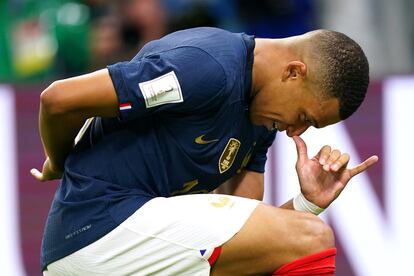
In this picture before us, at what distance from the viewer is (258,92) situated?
149 inches

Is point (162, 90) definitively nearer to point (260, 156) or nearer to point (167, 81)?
point (167, 81)

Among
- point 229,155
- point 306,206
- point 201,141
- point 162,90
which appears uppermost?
point 162,90

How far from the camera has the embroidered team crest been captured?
3.83 metres

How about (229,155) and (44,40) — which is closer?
(229,155)

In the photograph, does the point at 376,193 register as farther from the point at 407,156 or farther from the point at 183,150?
the point at 183,150

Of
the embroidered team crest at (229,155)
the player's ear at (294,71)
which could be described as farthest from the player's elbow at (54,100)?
the player's ear at (294,71)

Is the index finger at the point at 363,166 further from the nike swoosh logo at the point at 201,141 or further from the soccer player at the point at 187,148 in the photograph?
the nike swoosh logo at the point at 201,141

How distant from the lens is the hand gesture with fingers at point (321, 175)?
3.85 m

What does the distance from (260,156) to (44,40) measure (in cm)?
307

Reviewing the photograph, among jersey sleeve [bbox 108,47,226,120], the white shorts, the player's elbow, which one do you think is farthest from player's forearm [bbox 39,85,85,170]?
the white shorts

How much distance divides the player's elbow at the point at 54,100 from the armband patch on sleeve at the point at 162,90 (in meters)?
0.26

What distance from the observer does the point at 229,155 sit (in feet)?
12.7

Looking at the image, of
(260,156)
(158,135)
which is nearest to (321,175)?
(260,156)

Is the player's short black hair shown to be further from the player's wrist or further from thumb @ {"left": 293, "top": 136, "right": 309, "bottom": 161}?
the player's wrist
